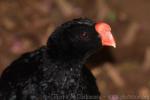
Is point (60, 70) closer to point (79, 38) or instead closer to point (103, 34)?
point (79, 38)

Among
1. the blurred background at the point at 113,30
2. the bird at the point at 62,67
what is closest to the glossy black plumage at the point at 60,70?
the bird at the point at 62,67

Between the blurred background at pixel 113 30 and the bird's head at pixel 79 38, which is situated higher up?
the blurred background at pixel 113 30

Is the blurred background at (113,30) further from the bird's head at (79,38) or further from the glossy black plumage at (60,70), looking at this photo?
the bird's head at (79,38)

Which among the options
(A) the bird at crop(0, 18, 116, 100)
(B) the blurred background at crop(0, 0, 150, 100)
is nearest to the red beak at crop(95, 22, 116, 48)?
(A) the bird at crop(0, 18, 116, 100)

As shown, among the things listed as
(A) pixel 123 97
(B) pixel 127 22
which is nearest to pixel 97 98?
(A) pixel 123 97

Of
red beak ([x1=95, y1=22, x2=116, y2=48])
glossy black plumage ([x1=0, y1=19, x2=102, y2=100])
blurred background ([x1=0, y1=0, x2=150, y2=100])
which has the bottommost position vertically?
glossy black plumage ([x1=0, y1=19, x2=102, y2=100])

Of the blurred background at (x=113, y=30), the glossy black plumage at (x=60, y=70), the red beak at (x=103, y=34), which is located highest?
the blurred background at (x=113, y=30)

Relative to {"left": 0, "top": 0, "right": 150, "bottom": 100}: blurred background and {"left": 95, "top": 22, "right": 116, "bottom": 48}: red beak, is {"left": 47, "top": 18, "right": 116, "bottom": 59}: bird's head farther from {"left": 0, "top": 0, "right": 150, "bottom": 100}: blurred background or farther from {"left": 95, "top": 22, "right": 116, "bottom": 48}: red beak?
{"left": 0, "top": 0, "right": 150, "bottom": 100}: blurred background

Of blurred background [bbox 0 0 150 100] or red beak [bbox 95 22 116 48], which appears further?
blurred background [bbox 0 0 150 100]
